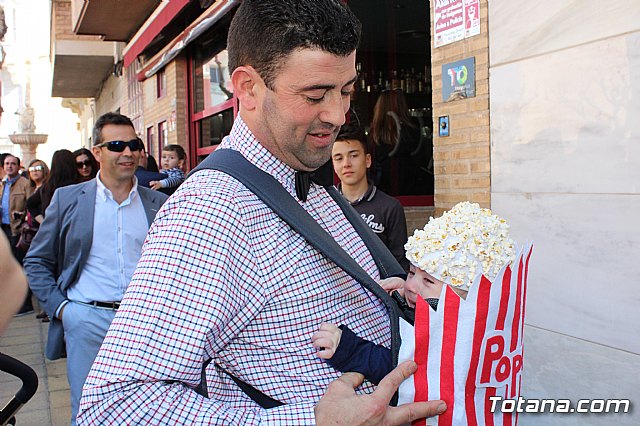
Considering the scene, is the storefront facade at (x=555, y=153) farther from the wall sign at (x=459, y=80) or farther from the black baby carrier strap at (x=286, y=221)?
the black baby carrier strap at (x=286, y=221)

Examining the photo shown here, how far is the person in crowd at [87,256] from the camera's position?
397 centimetres

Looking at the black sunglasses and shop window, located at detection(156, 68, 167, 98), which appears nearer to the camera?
the black sunglasses

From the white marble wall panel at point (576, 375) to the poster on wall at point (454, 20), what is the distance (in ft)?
7.27

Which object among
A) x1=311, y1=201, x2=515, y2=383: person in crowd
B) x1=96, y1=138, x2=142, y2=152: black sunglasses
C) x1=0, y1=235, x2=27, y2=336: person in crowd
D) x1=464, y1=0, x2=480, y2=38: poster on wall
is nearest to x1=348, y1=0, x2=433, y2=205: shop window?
x1=464, y1=0, x2=480, y2=38: poster on wall

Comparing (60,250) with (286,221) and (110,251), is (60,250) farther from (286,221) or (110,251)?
(286,221)

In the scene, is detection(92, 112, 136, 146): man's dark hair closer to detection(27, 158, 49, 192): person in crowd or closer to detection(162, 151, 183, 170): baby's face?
detection(162, 151, 183, 170): baby's face

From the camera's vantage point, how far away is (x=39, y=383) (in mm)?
6457

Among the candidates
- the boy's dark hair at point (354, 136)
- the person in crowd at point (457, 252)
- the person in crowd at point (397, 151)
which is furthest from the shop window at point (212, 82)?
the person in crowd at point (457, 252)

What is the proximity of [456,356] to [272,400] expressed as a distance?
1.43 feet

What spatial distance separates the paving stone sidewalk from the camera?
5562 millimetres

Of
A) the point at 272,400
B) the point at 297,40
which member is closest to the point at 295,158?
the point at 297,40

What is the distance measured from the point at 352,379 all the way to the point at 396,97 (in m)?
8.44

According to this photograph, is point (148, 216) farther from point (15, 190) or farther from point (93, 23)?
point (93, 23)

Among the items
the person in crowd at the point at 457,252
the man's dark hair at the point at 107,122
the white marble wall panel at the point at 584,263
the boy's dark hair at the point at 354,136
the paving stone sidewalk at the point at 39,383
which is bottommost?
the paving stone sidewalk at the point at 39,383
